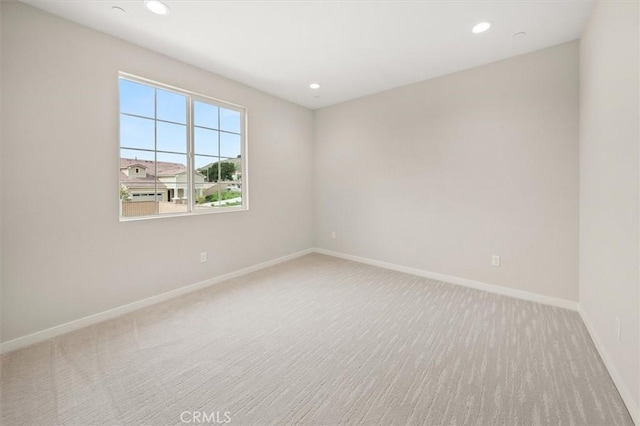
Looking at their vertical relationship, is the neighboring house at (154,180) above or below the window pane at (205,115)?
below

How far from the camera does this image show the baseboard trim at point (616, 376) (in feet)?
4.61

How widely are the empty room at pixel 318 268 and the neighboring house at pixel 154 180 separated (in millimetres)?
22

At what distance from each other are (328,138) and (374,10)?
2621 millimetres

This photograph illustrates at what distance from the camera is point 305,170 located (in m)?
4.88

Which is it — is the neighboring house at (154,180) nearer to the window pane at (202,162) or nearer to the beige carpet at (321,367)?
the window pane at (202,162)

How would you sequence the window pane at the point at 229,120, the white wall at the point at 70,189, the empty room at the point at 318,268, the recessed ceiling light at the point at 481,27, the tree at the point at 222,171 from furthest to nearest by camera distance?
1. the window pane at the point at 229,120
2. the tree at the point at 222,171
3. the recessed ceiling light at the point at 481,27
4. the white wall at the point at 70,189
5. the empty room at the point at 318,268

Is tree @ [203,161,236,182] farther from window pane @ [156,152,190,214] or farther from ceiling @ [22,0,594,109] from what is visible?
ceiling @ [22,0,594,109]

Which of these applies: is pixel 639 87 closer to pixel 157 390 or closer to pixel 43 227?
pixel 157 390

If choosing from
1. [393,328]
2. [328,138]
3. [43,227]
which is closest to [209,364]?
[393,328]

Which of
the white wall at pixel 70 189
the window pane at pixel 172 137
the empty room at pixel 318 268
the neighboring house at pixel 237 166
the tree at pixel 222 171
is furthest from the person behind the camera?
the neighboring house at pixel 237 166

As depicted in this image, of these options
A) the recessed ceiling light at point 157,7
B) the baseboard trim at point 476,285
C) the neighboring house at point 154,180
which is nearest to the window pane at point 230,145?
the neighboring house at point 154,180

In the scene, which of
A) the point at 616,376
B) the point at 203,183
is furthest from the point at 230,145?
the point at 616,376

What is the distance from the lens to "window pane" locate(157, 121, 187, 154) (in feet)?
9.75

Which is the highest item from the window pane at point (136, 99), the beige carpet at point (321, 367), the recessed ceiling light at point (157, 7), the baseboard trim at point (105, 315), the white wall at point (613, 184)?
the recessed ceiling light at point (157, 7)
